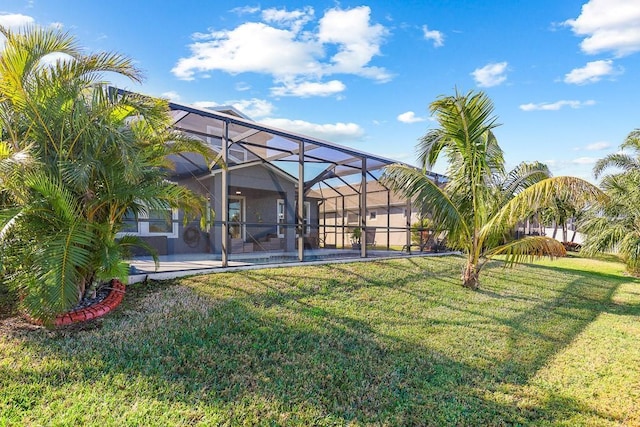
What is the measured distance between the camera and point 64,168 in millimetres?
4613

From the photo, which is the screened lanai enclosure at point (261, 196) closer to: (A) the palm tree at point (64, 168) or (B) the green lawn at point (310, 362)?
(A) the palm tree at point (64, 168)

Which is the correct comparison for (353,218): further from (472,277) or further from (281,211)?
(472,277)

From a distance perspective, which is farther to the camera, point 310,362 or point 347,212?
point 347,212

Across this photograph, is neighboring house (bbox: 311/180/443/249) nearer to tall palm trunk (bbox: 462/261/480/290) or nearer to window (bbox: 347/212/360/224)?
window (bbox: 347/212/360/224)

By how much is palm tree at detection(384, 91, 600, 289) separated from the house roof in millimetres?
2585

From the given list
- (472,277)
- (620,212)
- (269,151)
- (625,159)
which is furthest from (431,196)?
(625,159)

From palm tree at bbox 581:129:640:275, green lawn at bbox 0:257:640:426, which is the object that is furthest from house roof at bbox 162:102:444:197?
palm tree at bbox 581:129:640:275

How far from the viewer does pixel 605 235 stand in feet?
41.5

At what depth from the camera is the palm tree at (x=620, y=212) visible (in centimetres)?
1228

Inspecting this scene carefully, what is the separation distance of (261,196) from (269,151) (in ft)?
10.9

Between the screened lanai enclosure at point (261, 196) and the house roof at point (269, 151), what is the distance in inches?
1.1

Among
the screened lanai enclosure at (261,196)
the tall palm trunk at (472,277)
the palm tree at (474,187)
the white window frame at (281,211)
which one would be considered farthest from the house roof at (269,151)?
the tall palm trunk at (472,277)

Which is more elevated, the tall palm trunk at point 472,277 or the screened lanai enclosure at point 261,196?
the screened lanai enclosure at point 261,196

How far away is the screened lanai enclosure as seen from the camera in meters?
8.78
